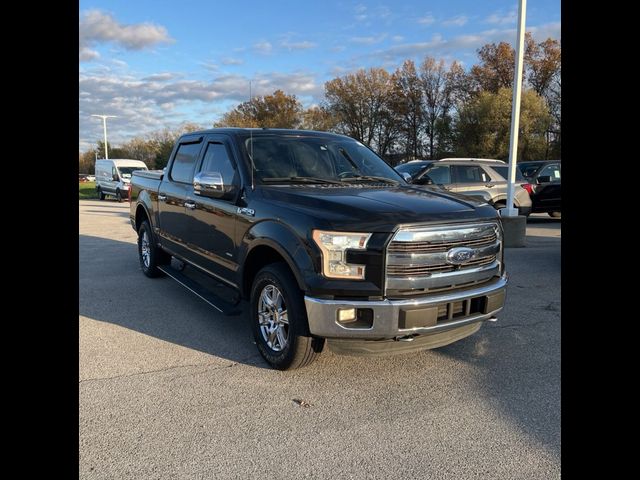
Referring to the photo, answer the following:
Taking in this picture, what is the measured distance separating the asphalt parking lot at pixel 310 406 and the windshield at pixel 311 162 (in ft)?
5.23

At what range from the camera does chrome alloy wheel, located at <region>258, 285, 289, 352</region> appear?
3.80m

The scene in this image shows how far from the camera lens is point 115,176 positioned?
2662 cm

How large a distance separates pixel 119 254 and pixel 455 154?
1480 inches

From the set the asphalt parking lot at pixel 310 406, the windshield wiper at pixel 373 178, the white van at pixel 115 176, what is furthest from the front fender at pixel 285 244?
the white van at pixel 115 176

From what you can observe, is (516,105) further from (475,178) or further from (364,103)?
(364,103)

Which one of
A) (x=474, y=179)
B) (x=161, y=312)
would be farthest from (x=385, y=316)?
(x=474, y=179)

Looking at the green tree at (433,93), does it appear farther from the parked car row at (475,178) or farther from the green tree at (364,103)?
the parked car row at (475,178)

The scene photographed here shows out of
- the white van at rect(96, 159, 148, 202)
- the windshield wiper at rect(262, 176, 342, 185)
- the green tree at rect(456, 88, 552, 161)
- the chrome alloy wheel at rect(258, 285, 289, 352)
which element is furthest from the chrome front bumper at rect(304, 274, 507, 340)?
the green tree at rect(456, 88, 552, 161)

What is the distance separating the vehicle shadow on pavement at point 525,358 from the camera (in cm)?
318

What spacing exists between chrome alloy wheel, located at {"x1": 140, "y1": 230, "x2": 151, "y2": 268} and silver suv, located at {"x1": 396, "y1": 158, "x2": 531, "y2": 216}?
660 cm

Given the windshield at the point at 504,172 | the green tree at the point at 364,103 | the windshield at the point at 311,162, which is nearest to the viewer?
the windshield at the point at 311,162

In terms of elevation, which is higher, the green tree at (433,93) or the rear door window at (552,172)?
the green tree at (433,93)
